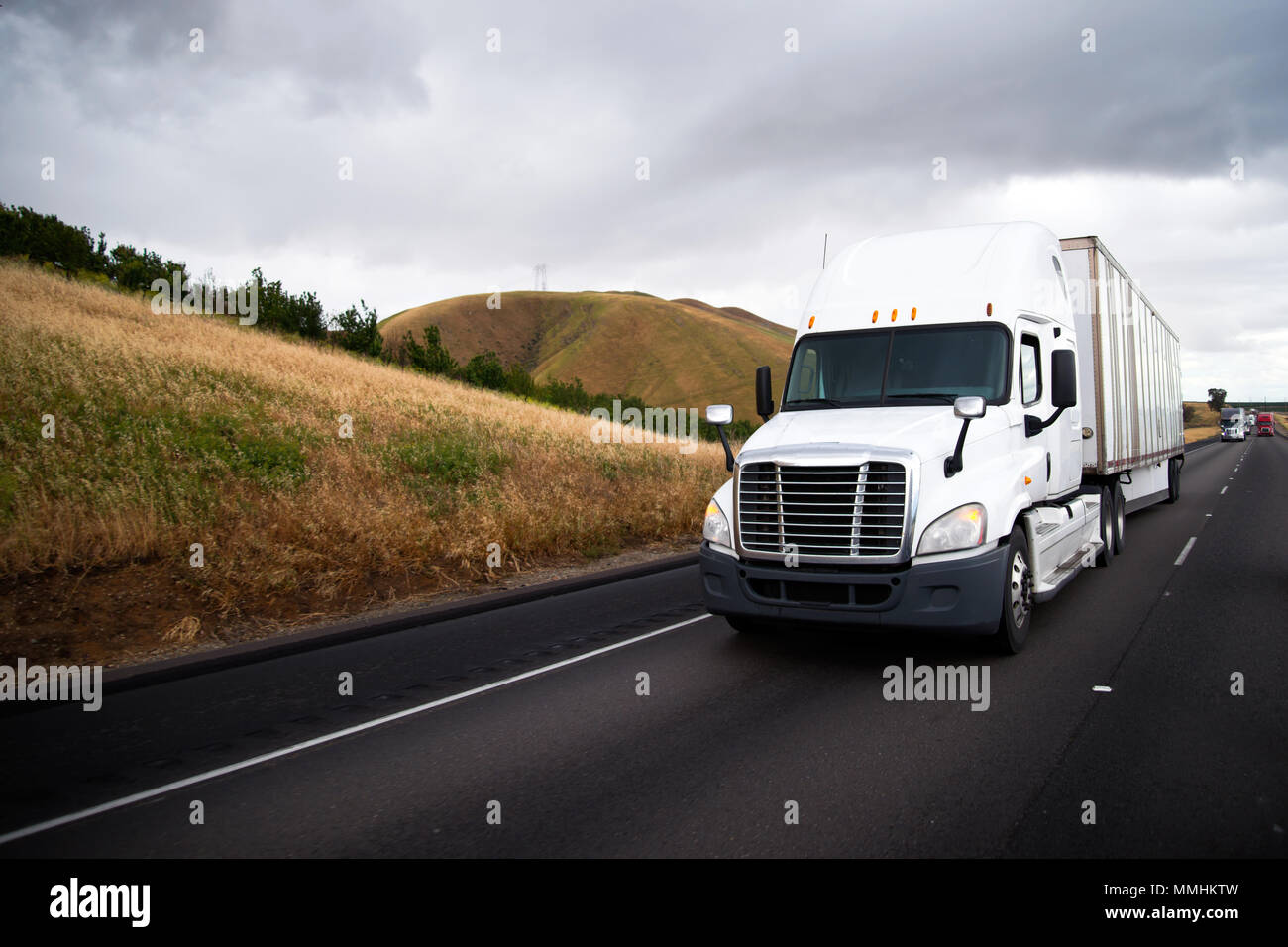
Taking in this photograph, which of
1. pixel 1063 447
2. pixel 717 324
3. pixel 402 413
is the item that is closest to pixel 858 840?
pixel 1063 447

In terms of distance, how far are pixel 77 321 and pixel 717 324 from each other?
14532 cm

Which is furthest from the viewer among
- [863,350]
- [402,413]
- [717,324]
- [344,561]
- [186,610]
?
[717,324]

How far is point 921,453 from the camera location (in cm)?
601

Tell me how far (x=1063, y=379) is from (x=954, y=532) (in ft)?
7.64

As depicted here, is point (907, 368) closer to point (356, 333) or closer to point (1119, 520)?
point (1119, 520)

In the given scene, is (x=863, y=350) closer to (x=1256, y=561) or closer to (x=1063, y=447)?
(x=1063, y=447)

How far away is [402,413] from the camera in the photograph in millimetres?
23781

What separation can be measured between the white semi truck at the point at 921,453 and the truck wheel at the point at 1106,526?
0.60 metres

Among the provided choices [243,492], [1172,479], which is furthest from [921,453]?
[1172,479]

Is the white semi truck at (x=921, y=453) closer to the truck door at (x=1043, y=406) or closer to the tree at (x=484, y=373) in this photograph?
the truck door at (x=1043, y=406)

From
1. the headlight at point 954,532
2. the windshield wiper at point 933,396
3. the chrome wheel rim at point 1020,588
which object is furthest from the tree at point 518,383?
the headlight at point 954,532

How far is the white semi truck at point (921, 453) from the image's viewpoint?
5.91 m
